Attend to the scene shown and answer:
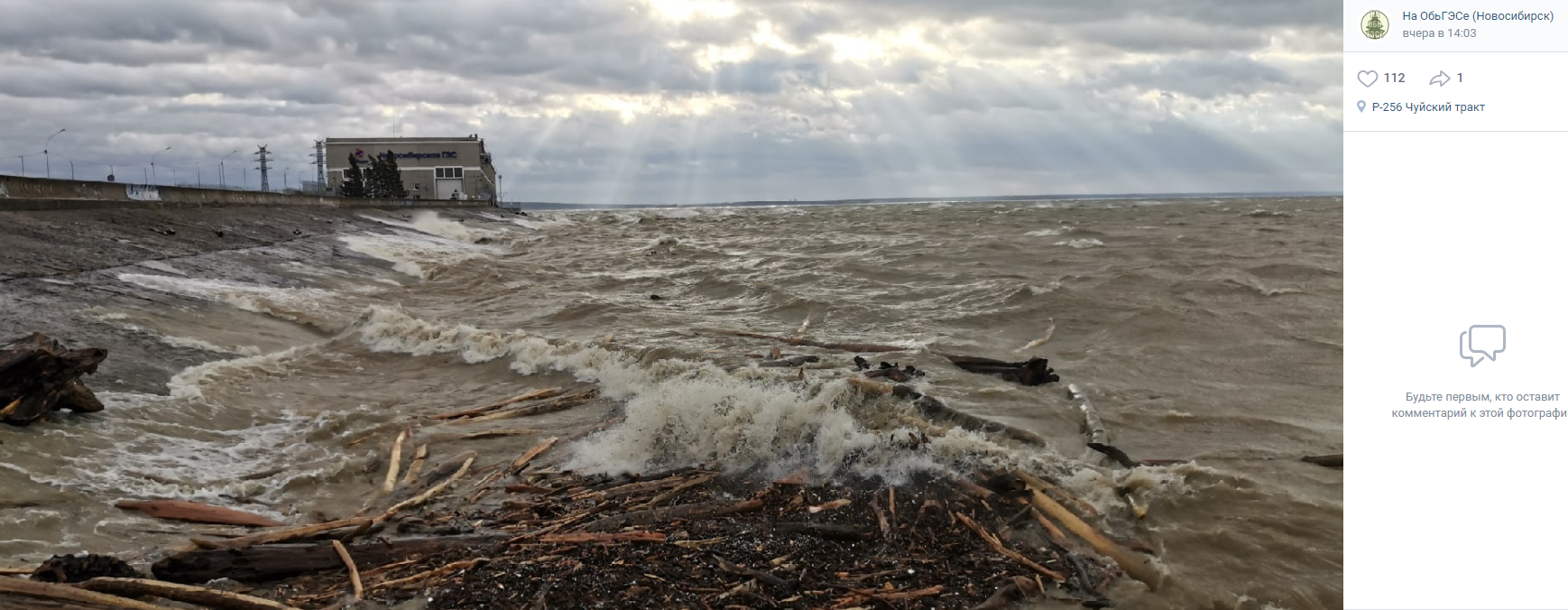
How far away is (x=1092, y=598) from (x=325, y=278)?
19347mm

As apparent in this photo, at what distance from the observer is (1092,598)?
4.32 m

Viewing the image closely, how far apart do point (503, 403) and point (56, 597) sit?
15.9 feet

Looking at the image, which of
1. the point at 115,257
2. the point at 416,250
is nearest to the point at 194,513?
the point at 115,257

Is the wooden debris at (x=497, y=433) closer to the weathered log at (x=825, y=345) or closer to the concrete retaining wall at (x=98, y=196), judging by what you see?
the weathered log at (x=825, y=345)

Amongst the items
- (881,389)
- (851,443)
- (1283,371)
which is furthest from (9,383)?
(1283,371)

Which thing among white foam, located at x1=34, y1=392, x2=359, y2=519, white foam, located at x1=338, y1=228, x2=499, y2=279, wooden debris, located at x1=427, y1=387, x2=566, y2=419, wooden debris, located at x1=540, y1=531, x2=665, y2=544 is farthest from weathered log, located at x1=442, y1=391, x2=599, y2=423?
white foam, located at x1=338, y1=228, x2=499, y2=279

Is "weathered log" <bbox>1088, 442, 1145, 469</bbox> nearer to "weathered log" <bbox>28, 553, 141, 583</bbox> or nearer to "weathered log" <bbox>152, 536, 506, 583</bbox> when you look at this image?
"weathered log" <bbox>152, 536, 506, 583</bbox>

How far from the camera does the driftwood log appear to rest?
21.2 ft

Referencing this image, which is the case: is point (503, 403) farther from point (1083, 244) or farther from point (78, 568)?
point (1083, 244)

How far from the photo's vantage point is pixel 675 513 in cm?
519

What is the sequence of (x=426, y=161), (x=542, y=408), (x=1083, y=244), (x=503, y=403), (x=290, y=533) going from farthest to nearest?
(x=426, y=161) → (x=1083, y=244) → (x=503, y=403) → (x=542, y=408) → (x=290, y=533)

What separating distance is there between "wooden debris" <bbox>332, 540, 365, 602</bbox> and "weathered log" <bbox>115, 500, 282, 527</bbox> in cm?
105
